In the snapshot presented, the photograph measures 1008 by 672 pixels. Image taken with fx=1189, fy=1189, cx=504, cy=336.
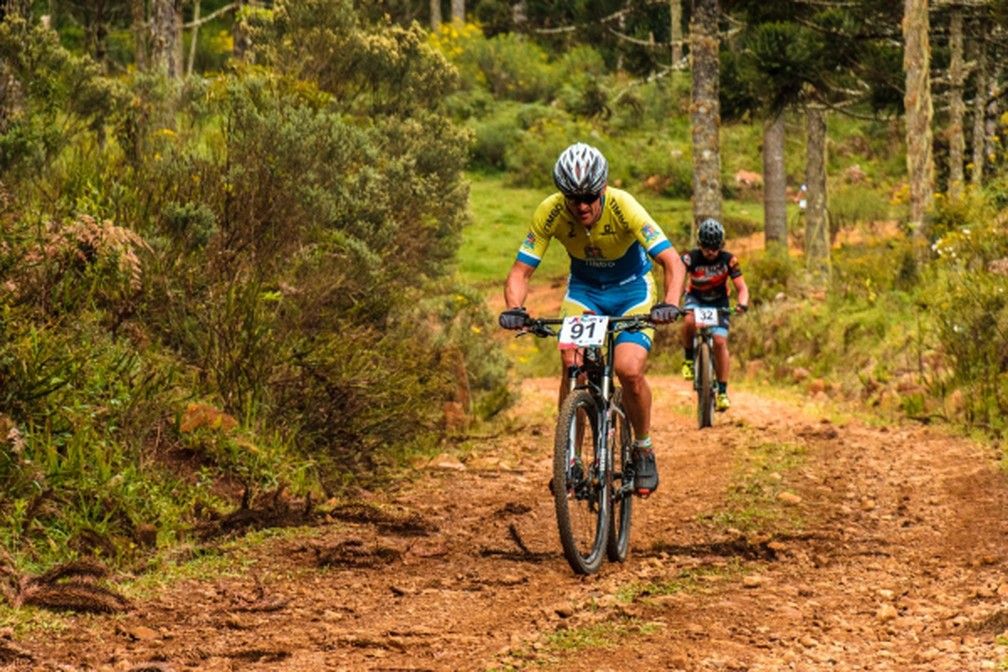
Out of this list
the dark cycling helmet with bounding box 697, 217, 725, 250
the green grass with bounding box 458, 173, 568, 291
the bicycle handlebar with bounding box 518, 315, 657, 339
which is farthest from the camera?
the green grass with bounding box 458, 173, 568, 291

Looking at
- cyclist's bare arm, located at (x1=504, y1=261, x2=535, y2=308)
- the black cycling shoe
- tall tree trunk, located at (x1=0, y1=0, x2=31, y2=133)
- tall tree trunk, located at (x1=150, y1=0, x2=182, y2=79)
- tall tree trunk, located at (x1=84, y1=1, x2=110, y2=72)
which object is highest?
tall tree trunk, located at (x1=84, y1=1, x2=110, y2=72)

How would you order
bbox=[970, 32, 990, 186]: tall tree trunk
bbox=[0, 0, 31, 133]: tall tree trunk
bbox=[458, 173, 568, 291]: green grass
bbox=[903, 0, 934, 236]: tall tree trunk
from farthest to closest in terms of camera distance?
bbox=[458, 173, 568, 291]: green grass < bbox=[970, 32, 990, 186]: tall tree trunk < bbox=[903, 0, 934, 236]: tall tree trunk < bbox=[0, 0, 31, 133]: tall tree trunk

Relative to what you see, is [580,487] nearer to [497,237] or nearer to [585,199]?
[585,199]

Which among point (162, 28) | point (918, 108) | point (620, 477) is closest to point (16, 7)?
point (620, 477)

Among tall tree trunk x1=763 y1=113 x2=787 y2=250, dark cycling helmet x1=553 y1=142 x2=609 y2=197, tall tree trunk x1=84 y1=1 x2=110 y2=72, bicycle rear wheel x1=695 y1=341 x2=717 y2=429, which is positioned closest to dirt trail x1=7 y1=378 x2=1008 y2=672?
dark cycling helmet x1=553 y1=142 x2=609 y2=197

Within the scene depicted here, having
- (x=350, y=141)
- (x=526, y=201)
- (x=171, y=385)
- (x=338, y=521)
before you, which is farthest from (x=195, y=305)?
(x=526, y=201)

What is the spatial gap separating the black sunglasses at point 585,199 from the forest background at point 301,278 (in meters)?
2.45

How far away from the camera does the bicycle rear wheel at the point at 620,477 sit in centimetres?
644

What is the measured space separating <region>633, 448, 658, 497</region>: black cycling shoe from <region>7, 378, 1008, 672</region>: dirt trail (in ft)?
1.20

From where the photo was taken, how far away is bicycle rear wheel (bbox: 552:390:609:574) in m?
5.85

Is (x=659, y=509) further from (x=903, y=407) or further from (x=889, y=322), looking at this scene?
(x=889, y=322)

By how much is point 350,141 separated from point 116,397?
3707mm

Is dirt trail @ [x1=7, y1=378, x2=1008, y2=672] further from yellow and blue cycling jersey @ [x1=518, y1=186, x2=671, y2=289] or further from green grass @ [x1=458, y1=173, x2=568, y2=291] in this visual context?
green grass @ [x1=458, y1=173, x2=568, y2=291]

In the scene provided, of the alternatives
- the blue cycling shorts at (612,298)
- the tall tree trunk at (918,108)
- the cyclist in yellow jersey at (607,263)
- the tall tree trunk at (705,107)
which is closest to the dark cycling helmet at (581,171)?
the cyclist in yellow jersey at (607,263)
